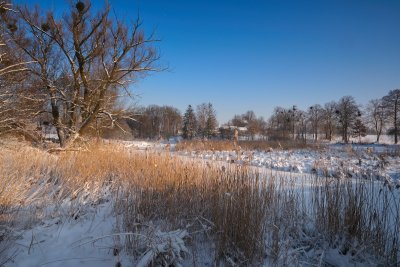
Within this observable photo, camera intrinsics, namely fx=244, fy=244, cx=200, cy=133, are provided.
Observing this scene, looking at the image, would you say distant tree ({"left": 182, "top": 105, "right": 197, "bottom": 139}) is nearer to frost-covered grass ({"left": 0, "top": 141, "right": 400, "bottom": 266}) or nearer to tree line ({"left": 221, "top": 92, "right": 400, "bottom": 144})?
tree line ({"left": 221, "top": 92, "right": 400, "bottom": 144})

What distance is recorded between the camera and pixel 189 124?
47.2m

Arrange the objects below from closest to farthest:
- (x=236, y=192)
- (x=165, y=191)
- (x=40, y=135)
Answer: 1. (x=236, y=192)
2. (x=165, y=191)
3. (x=40, y=135)

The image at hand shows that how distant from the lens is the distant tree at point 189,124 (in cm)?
4541

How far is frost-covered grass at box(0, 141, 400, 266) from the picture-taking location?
2367mm

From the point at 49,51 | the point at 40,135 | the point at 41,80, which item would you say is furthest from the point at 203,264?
the point at 49,51

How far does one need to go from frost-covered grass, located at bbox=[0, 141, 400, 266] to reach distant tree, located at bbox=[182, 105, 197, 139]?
133 feet

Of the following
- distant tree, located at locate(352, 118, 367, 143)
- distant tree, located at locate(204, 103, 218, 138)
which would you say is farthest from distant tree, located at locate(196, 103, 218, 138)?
distant tree, located at locate(352, 118, 367, 143)

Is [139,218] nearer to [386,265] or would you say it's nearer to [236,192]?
[236,192]

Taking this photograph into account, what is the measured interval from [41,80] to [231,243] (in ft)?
41.8

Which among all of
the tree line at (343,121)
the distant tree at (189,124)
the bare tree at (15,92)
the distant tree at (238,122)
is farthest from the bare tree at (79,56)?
the distant tree at (238,122)

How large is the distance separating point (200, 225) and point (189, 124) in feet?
146

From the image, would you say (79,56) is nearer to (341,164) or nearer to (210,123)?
(341,164)

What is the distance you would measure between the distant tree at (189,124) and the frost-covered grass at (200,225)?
40464 mm

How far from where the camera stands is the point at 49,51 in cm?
1216
